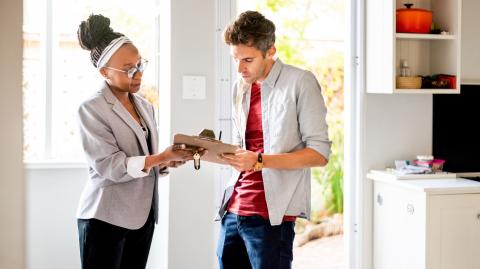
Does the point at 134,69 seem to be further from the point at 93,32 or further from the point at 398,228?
the point at 398,228

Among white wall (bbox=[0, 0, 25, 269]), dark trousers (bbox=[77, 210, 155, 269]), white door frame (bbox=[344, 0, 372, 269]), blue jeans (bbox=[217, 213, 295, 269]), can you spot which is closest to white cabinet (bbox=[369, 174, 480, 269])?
white door frame (bbox=[344, 0, 372, 269])

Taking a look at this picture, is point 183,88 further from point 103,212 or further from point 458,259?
point 458,259

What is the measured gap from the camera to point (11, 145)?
1.24 feet

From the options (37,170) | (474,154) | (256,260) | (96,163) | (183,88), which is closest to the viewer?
(256,260)

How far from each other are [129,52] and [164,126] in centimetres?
86

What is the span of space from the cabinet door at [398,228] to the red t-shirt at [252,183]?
1.11 metres

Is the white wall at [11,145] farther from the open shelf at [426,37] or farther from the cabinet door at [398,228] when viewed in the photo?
the open shelf at [426,37]

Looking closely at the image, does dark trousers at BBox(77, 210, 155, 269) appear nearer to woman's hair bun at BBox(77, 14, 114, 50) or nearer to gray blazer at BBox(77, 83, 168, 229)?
gray blazer at BBox(77, 83, 168, 229)

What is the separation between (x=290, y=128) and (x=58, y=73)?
1.81 meters

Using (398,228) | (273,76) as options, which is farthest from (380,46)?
(273,76)

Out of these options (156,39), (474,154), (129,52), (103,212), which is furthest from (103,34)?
(474,154)

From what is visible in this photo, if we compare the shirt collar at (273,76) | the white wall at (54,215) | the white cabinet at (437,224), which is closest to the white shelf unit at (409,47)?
the white cabinet at (437,224)

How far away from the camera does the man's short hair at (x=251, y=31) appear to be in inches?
77.3

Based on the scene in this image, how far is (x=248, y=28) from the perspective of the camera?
1962 mm
